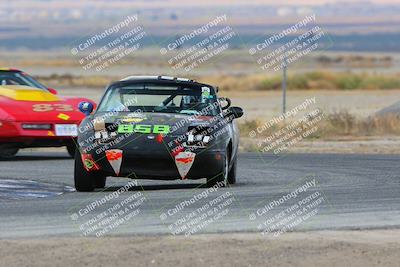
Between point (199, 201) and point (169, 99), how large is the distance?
2743mm

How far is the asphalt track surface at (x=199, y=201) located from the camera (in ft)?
38.1

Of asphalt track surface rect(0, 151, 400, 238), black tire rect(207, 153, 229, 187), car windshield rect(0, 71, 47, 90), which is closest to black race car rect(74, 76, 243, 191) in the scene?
black tire rect(207, 153, 229, 187)

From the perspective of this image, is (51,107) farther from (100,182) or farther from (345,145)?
(345,145)

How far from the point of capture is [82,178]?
1453 cm

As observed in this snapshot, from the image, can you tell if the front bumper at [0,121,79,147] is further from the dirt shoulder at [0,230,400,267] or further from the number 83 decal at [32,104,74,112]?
the dirt shoulder at [0,230,400,267]

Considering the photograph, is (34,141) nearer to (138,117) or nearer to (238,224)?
(138,117)

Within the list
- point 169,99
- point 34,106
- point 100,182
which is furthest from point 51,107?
point 100,182

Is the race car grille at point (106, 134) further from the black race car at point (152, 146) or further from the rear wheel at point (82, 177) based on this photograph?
the rear wheel at point (82, 177)

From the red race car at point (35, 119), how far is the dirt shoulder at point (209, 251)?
9206 millimetres

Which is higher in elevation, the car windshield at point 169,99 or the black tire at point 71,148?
the car windshield at point 169,99

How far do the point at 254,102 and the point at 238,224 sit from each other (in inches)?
1373

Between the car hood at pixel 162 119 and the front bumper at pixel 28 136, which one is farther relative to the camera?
the front bumper at pixel 28 136

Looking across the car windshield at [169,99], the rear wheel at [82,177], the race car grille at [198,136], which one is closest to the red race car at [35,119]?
the car windshield at [169,99]

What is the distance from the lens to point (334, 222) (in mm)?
11945
